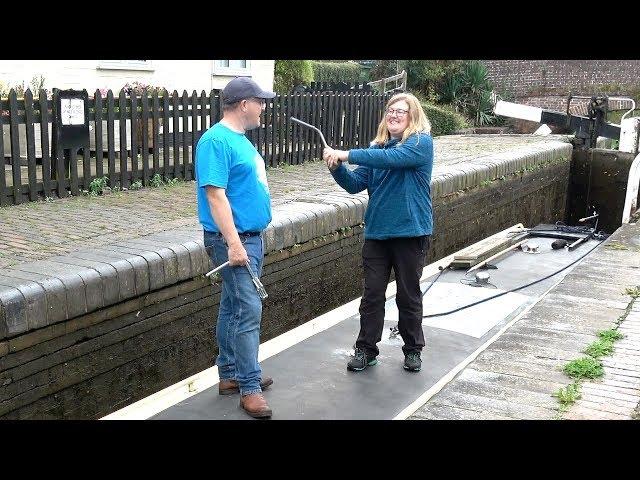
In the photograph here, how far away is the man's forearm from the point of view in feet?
11.4

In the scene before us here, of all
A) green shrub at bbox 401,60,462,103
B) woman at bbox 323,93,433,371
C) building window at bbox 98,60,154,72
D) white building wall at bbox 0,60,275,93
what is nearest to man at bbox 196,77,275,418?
woman at bbox 323,93,433,371

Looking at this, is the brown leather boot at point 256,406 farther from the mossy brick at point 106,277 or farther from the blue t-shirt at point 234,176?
the mossy brick at point 106,277

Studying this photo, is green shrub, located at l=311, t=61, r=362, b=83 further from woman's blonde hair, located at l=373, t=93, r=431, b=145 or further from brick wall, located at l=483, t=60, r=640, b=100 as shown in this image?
woman's blonde hair, located at l=373, t=93, r=431, b=145

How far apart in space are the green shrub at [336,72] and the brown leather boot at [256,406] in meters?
18.2

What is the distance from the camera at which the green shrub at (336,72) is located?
21.7 meters

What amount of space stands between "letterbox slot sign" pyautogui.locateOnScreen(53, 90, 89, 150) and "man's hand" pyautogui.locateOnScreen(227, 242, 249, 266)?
457 centimetres

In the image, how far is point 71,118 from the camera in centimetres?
743

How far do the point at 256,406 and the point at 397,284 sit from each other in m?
1.22

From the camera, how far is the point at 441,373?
454cm

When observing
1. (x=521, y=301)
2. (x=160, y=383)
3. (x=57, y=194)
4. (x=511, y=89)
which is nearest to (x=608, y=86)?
(x=511, y=89)

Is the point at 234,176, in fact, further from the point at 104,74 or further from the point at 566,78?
the point at 566,78

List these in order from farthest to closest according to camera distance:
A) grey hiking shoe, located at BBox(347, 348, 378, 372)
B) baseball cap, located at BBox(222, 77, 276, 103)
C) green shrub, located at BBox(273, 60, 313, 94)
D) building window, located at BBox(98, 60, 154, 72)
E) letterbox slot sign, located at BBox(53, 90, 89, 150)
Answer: green shrub, located at BBox(273, 60, 313, 94), building window, located at BBox(98, 60, 154, 72), letterbox slot sign, located at BBox(53, 90, 89, 150), grey hiking shoe, located at BBox(347, 348, 378, 372), baseball cap, located at BBox(222, 77, 276, 103)

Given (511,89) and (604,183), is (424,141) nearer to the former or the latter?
(604,183)

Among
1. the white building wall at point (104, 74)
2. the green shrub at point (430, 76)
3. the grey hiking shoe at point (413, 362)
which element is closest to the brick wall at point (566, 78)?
the green shrub at point (430, 76)
